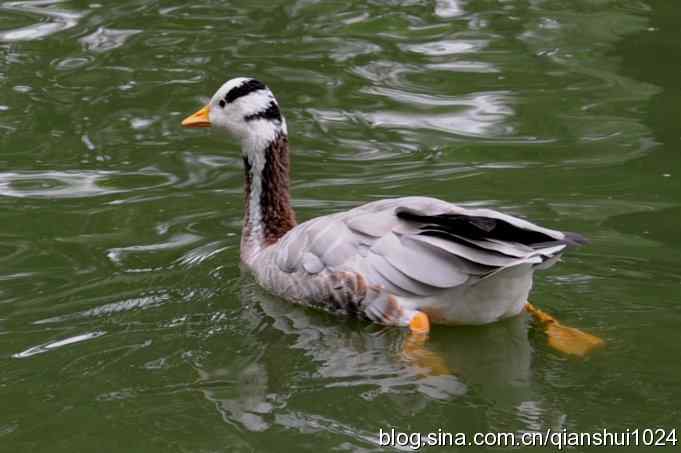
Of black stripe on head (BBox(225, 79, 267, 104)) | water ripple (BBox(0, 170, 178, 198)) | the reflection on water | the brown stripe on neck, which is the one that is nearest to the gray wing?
the reflection on water

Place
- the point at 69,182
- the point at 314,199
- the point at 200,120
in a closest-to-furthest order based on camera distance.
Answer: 1. the point at 200,120
2. the point at 314,199
3. the point at 69,182

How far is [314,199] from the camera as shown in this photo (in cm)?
1020

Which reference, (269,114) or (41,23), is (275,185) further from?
(41,23)

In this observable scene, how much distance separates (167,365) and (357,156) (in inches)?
162

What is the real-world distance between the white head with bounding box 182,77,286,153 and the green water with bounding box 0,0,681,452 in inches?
33.3

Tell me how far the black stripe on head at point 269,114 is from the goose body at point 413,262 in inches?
34.3

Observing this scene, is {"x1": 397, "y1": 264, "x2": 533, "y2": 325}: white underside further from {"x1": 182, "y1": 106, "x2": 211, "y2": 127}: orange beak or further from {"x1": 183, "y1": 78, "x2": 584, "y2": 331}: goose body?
{"x1": 182, "y1": 106, "x2": 211, "y2": 127}: orange beak

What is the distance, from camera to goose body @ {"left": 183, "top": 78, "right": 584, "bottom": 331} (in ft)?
23.9

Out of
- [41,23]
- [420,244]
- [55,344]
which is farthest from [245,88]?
[41,23]

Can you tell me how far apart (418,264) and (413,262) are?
0.12 ft

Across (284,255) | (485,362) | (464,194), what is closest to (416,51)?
(464,194)

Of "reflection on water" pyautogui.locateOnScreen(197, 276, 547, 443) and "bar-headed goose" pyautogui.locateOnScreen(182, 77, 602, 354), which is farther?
"bar-headed goose" pyautogui.locateOnScreen(182, 77, 602, 354)

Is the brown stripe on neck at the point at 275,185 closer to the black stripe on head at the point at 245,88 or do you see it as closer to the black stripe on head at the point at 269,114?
the black stripe on head at the point at 269,114

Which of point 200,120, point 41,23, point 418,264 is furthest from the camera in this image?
point 41,23
